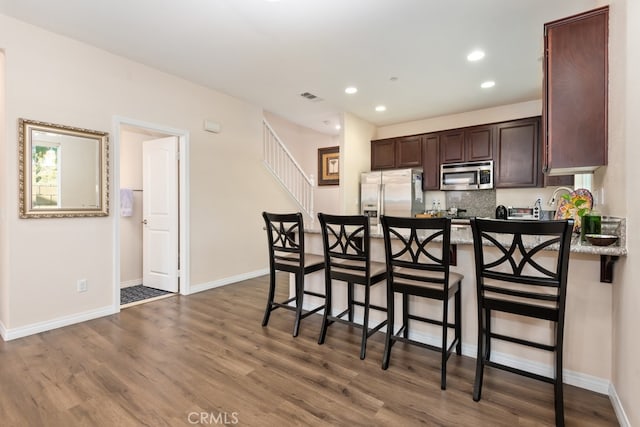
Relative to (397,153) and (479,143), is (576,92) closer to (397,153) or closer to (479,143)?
(479,143)

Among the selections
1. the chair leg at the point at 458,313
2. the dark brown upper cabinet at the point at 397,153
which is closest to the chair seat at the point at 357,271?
the chair leg at the point at 458,313

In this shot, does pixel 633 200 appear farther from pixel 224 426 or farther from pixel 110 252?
pixel 110 252

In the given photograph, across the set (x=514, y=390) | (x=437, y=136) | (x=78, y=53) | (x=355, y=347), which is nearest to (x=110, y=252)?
(x=78, y=53)

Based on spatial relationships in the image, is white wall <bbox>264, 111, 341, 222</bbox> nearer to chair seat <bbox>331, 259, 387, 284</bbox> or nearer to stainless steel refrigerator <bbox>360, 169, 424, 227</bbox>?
stainless steel refrigerator <bbox>360, 169, 424, 227</bbox>

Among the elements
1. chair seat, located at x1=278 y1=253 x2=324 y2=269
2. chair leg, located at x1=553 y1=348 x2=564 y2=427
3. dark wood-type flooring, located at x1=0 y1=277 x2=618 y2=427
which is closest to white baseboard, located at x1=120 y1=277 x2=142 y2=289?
dark wood-type flooring, located at x1=0 y1=277 x2=618 y2=427

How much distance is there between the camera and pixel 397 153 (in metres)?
5.50

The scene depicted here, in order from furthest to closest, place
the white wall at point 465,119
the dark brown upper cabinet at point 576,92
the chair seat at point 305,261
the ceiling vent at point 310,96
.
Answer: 1. the white wall at point 465,119
2. the ceiling vent at point 310,96
3. the chair seat at point 305,261
4. the dark brown upper cabinet at point 576,92

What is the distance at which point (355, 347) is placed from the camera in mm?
2484

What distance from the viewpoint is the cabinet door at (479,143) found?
467cm

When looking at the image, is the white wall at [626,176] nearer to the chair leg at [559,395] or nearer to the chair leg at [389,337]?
the chair leg at [559,395]

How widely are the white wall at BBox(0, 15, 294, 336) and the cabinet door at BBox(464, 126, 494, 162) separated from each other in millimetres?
3631

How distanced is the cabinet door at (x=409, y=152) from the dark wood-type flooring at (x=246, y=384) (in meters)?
3.44

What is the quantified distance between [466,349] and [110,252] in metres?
3.56

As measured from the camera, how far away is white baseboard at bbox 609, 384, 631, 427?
156cm
